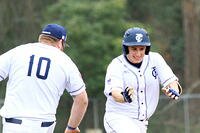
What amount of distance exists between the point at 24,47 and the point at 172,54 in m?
24.3

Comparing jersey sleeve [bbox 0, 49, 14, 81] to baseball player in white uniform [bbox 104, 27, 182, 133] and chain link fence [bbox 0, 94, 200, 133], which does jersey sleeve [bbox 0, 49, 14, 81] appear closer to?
baseball player in white uniform [bbox 104, 27, 182, 133]

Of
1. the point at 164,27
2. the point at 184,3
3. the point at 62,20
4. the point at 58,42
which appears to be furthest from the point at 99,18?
the point at 58,42

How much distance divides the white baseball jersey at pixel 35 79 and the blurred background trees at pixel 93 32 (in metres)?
14.0

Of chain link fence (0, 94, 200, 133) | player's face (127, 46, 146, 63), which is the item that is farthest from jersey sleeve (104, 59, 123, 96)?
chain link fence (0, 94, 200, 133)

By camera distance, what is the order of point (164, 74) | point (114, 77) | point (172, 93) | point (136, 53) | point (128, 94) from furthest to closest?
point (164, 74) < point (136, 53) < point (114, 77) < point (172, 93) < point (128, 94)

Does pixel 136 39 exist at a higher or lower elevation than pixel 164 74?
higher

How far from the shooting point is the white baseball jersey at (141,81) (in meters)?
8.53

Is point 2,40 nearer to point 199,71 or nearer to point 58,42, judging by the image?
point 199,71

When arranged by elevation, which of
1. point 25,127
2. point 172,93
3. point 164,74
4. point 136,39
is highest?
point 136,39

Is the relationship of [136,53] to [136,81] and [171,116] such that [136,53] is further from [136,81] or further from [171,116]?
[171,116]

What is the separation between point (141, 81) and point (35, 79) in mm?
1890

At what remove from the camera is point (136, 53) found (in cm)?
848

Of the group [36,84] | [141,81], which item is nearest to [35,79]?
[36,84]

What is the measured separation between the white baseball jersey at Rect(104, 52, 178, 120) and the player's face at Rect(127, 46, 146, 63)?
0.37 ft
